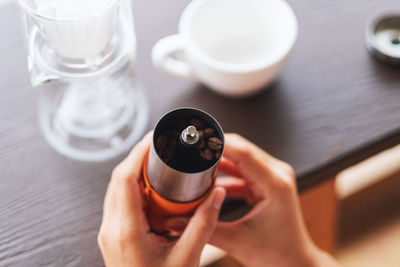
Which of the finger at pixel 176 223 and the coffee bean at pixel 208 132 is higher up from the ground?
the coffee bean at pixel 208 132

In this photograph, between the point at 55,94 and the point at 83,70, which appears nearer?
the point at 83,70

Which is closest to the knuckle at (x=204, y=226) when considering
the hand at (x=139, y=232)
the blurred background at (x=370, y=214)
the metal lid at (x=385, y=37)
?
the hand at (x=139, y=232)

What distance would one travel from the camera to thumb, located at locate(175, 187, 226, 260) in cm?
48

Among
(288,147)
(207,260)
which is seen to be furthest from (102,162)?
(207,260)

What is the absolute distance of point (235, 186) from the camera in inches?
22.5

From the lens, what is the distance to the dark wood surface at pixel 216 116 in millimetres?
562

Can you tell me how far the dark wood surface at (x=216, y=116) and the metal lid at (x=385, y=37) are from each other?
1 centimetres

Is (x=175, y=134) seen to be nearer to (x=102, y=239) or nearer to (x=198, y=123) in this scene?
(x=198, y=123)

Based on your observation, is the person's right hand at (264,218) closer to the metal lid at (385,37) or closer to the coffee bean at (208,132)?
the coffee bean at (208,132)

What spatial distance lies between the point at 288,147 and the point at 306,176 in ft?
0.13

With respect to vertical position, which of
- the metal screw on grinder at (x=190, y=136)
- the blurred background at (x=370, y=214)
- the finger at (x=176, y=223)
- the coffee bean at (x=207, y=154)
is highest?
the metal screw on grinder at (x=190, y=136)

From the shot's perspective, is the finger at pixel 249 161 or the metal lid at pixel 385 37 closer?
the finger at pixel 249 161

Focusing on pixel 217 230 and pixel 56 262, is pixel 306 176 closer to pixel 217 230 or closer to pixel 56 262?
pixel 217 230

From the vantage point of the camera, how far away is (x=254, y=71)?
1.87 ft
